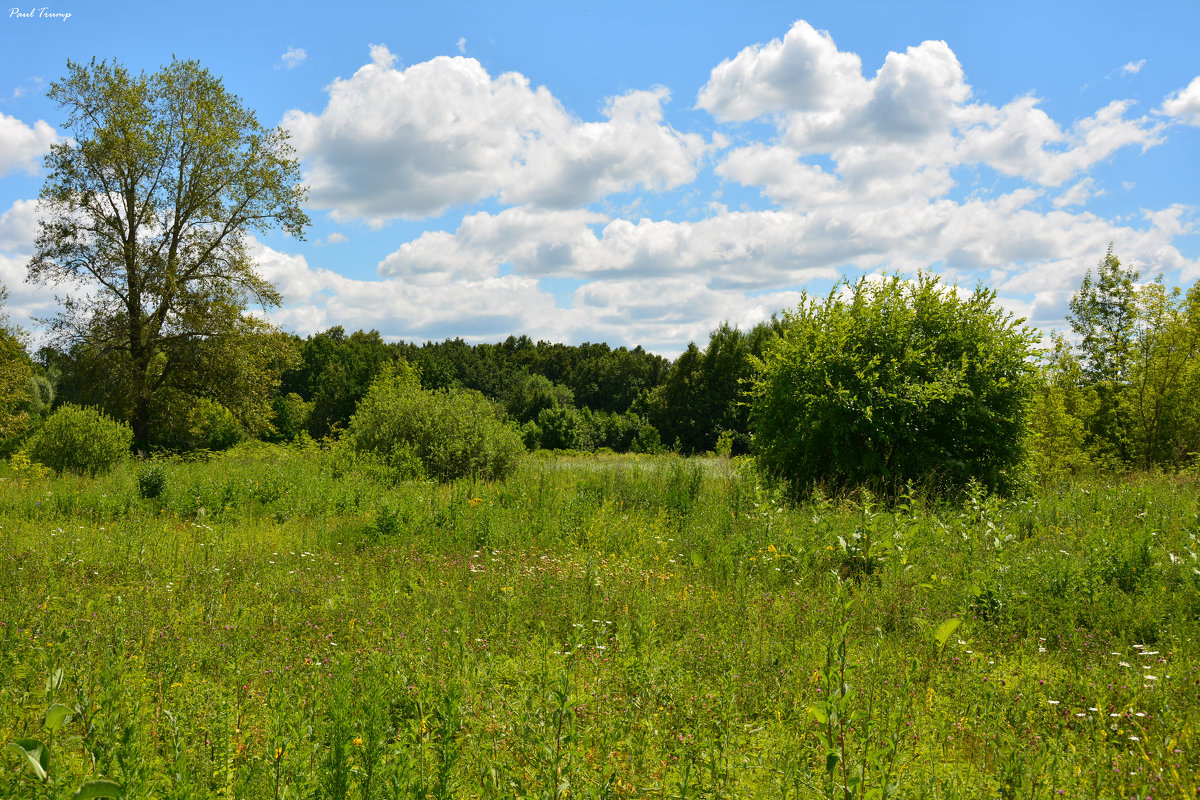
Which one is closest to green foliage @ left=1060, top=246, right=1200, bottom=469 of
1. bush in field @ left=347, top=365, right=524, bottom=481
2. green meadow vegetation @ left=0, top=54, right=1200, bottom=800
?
green meadow vegetation @ left=0, top=54, right=1200, bottom=800

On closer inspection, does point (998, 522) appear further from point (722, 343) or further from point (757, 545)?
point (722, 343)

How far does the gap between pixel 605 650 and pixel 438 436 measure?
35.2ft

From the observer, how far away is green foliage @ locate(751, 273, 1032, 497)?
1037 cm

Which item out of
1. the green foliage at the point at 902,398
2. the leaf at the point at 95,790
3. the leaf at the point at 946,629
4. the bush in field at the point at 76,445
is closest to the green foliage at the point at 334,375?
the bush in field at the point at 76,445

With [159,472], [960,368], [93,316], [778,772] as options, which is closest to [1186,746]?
[778,772]

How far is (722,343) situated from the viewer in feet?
148

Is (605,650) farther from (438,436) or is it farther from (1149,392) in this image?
(1149,392)

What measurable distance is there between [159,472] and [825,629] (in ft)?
35.1

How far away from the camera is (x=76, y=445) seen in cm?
1474

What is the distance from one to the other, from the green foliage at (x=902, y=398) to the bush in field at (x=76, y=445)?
14762 millimetres

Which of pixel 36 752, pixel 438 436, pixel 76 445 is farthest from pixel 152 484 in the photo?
pixel 36 752

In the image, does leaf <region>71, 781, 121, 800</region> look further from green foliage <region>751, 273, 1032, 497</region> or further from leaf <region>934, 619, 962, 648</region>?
green foliage <region>751, 273, 1032, 497</region>

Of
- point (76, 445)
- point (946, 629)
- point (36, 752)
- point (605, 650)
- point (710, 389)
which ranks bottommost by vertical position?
point (605, 650)

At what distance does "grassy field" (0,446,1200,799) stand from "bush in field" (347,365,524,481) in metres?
4.93
